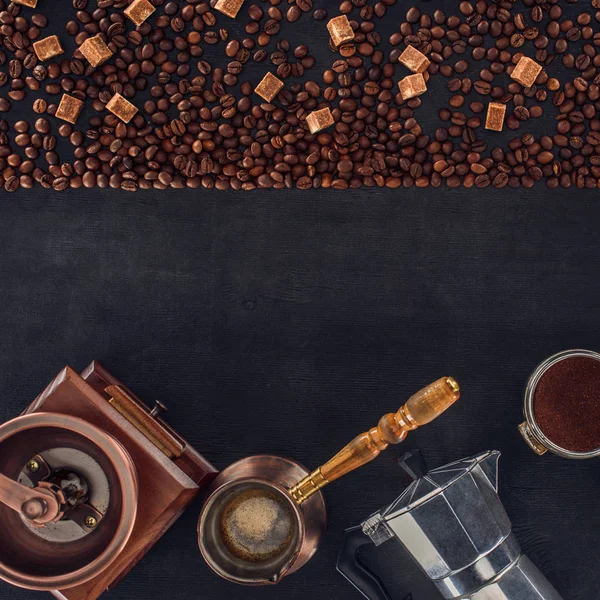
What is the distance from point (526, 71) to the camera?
116 centimetres

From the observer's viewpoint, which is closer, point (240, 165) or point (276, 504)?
point (276, 504)

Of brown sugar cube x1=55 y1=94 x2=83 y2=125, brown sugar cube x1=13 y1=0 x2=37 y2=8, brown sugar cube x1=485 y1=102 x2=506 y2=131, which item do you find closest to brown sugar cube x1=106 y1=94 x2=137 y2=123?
brown sugar cube x1=55 y1=94 x2=83 y2=125

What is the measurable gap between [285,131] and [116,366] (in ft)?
1.70

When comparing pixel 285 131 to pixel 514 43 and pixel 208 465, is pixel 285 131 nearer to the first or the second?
pixel 514 43

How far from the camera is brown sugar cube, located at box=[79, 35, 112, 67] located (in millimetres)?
1158

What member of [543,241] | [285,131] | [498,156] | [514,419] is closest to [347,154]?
[285,131]

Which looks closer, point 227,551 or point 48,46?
point 227,551

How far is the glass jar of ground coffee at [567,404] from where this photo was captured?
→ 1.09 meters

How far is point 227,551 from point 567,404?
23.7 inches

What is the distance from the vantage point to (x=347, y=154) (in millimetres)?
1170

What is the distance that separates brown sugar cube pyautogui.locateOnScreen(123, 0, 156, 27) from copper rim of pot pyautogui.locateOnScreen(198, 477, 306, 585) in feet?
2.67

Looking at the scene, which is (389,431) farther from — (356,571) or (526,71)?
(526,71)

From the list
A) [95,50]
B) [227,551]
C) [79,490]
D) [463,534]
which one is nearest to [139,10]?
[95,50]

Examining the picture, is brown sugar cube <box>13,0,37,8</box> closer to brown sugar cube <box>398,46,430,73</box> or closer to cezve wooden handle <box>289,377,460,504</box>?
brown sugar cube <box>398,46,430,73</box>
